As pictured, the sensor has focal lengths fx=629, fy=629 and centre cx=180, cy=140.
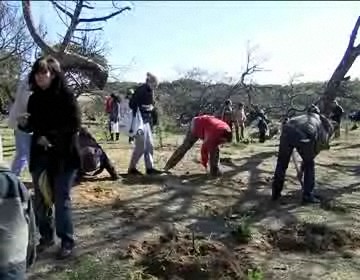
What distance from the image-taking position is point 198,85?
36000mm

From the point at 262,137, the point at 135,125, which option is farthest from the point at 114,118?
the point at 135,125

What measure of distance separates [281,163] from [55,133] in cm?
374

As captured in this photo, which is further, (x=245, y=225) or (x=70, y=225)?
(x=245, y=225)

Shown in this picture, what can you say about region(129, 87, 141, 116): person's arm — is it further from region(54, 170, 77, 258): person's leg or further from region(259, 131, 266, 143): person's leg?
region(259, 131, 266, 143): person's leg

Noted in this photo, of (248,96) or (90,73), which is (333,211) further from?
(248,96)

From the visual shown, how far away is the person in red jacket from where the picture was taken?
29.8ft

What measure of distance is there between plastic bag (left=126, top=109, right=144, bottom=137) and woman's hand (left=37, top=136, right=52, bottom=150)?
414 centimetres

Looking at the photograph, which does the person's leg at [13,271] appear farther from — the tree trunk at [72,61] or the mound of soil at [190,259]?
the tree trunk at [72,61]

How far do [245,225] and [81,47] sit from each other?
7.65 meters

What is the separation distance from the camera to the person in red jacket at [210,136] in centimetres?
909

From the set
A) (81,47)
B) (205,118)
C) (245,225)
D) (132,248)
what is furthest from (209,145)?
(81,47)

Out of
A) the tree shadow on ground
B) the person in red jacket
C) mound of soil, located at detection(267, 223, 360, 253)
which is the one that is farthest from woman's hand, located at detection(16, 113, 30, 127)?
the person in red jacket

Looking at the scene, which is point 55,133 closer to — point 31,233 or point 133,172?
point 31,233

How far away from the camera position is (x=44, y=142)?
16.1 ft
